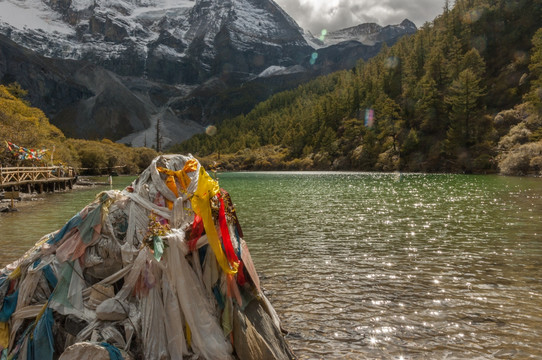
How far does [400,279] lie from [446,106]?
109369mm

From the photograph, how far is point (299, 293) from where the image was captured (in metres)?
11.7

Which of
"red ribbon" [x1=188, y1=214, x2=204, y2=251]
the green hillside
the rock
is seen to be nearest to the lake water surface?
the rock

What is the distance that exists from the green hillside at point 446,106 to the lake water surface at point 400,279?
208ft

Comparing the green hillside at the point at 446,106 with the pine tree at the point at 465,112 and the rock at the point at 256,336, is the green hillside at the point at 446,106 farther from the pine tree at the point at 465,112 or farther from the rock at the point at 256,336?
the rock at the point at 256,336

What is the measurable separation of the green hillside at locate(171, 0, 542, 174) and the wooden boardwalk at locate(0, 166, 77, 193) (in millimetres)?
84301

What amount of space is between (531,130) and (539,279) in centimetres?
8540

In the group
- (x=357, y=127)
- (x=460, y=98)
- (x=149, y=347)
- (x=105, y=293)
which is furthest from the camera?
(x=357, y=127)

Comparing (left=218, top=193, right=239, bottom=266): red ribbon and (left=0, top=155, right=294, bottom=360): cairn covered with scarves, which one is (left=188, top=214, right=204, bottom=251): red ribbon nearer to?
(left=0, top=155, right=294, bottom=360): cairn covered with scarves

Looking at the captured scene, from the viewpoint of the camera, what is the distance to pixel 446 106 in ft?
356

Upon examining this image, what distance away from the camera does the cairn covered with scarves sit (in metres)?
6.51

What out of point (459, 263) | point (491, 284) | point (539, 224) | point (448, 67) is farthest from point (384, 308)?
point (448, 67)

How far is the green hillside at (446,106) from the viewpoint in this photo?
8944 cm

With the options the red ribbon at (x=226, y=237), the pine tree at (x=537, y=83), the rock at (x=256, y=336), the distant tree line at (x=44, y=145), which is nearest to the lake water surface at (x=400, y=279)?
the rock at (x=256, y=336)

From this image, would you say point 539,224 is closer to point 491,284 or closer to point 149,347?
point 491,284
